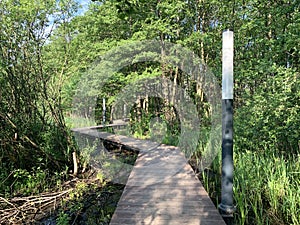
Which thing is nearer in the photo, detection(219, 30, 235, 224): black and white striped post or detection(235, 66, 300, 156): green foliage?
detection(219, 30, 235, 224): black and white striped post

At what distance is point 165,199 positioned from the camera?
2545 millimetres

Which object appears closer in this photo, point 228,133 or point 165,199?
point 228,133

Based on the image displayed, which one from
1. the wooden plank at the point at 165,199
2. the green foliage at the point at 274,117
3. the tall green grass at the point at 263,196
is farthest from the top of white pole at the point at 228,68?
→ the green foliage at the point at 274,117

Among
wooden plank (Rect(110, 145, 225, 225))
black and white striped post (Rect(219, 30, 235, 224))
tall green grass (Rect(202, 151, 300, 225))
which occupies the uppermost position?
black and white striped post (Rect(219, 30, 235, 224))

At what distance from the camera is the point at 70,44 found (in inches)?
158

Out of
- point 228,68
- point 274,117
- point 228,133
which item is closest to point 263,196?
point 228,133

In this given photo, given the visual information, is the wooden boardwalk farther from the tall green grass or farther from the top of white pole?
the top of white pole

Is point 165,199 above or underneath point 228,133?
underneath

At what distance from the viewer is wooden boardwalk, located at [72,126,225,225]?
2.09 m

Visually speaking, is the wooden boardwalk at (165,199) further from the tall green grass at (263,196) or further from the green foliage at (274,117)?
the green foliage at (274,117)

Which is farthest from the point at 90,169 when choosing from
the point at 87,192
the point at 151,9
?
the point at 151,9

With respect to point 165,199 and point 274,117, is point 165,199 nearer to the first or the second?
point 165,199

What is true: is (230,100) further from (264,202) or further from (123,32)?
(123,32)

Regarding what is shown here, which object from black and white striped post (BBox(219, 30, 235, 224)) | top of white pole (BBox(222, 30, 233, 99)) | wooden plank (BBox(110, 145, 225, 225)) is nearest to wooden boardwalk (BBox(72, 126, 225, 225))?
wooden plank (BBox(110, 145, 225, 225))
